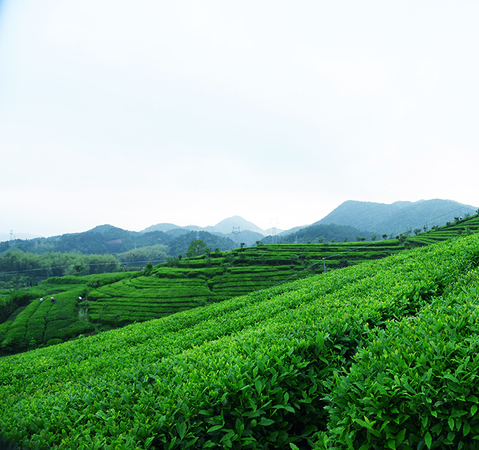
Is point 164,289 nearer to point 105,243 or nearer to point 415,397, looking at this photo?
point 415,397

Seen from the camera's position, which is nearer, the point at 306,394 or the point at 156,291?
the point at 306,394

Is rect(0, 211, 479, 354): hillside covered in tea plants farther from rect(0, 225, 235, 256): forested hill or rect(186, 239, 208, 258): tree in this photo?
rect(0, 225, 235, 256): forested hill

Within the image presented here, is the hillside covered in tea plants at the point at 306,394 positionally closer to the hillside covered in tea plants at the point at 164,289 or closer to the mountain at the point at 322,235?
the hillside covered in tea plants at the point at 164,289

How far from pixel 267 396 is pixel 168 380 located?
128cm

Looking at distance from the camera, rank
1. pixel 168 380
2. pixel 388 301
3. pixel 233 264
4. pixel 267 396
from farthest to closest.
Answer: pixel 233 264 < pixel 388 301 < pixel 168 380 < pixel 267 396

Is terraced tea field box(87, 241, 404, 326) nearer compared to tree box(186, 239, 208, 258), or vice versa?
terraced tea field box(87, 241, 404, 326)

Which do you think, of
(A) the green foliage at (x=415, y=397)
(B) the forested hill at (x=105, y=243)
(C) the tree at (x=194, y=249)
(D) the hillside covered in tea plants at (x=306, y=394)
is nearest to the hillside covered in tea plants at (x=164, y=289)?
(C) the tree at (x=194, y=249)

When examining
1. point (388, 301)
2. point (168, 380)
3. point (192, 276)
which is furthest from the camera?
point (192, 276)

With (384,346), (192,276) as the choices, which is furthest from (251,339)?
(192,276)

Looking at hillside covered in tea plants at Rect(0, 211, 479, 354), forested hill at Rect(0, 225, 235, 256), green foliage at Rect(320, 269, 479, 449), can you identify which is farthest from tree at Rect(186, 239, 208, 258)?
forested hill at Rect(0, 225, 235, 256)

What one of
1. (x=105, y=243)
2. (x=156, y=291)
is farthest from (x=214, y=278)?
(x=105, y=243)

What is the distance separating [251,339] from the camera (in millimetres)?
3395

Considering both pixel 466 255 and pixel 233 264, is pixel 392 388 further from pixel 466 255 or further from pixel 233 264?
pixel 233 264

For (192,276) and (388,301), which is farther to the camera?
(192,276)
